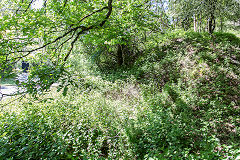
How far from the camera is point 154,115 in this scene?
153 inches

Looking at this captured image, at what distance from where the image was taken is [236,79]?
530cm

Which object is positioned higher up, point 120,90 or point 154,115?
point 154,115

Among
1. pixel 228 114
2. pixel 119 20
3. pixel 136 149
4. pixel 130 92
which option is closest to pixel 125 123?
pixel 136 149

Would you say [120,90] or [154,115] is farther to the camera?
[120,90]

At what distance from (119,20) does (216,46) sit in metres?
5.53

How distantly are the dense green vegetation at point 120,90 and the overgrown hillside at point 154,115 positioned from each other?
32mm

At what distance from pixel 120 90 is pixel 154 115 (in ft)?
11.0

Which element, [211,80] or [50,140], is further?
[211,80]

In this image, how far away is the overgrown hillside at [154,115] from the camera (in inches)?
115

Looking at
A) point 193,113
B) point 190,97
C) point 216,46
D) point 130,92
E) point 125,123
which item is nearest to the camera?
point 125,123

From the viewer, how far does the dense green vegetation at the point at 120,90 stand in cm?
285

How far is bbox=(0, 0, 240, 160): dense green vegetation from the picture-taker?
9.34 ft

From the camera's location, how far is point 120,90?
7.03 m

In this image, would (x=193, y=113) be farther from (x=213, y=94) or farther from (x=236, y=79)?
(x=236, y=79)
